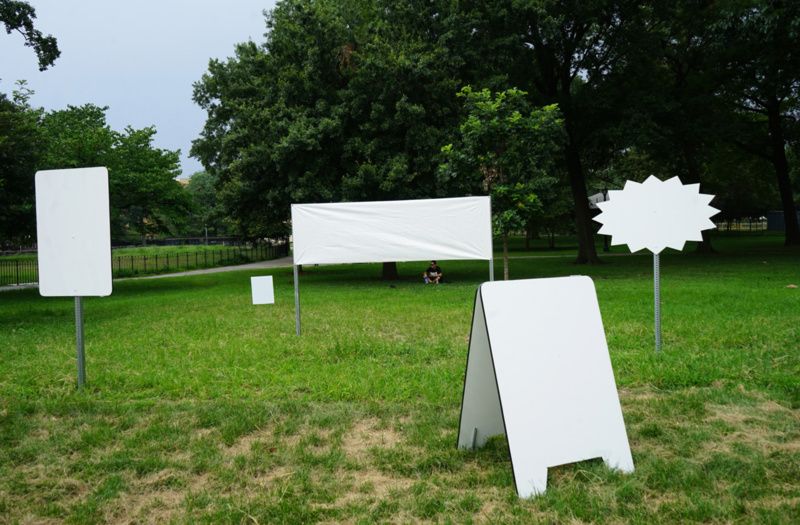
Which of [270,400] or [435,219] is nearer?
[270,400]

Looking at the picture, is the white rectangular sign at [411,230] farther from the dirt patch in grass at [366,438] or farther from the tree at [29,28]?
the tree at [29,28]

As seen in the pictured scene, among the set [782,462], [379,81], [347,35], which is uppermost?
[347,35]

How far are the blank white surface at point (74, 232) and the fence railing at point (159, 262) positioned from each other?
1182 cm

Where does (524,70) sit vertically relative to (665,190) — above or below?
above

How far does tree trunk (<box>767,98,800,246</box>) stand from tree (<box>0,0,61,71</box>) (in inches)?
1176

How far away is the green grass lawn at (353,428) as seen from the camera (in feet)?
11.8

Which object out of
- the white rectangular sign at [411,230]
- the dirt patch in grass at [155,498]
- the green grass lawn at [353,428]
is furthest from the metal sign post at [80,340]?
the white rectangular sign at [411,230]

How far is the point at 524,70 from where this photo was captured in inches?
975

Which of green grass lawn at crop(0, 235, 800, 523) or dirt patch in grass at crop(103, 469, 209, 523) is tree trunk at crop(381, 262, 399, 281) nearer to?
green grass lawn at crop(0, 235, 800, 523)

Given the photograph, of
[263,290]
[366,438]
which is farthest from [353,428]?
[263,290]

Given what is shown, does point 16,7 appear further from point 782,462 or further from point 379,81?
A: point 782,462

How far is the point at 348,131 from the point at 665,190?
15.3 metres

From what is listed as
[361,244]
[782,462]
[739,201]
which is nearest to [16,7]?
[361,244]

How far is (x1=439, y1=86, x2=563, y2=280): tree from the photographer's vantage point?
52.5 feet
